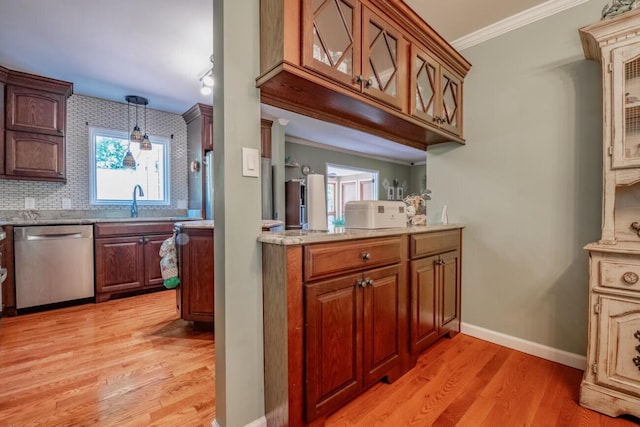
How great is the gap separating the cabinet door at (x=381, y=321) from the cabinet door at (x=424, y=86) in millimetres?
1057

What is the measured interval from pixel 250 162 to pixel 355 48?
0.78 metres

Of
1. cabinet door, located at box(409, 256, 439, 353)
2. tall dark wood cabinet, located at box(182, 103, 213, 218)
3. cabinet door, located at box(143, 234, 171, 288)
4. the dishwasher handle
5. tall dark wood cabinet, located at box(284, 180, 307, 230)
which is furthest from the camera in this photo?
tall dark wood cabinet, located at box(284, 180, 307, 230)

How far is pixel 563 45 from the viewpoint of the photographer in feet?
6.19

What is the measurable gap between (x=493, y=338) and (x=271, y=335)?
1835 millimetres

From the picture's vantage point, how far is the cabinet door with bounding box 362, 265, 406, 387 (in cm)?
150

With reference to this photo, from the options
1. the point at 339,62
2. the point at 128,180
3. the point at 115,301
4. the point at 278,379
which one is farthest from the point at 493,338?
the point at 128,180

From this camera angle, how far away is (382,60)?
5.32 ft

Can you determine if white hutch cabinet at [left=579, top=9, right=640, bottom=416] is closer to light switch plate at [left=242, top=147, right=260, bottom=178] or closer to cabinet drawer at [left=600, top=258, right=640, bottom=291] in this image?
cabinet drawer at [left=600, top=258, right=640, bottom=291]

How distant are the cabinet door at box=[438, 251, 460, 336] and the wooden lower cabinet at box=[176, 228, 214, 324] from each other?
A: 179 centimetres

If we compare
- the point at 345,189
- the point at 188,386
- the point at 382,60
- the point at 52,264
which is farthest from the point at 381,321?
the point at 345,189

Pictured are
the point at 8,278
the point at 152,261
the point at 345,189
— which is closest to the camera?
the point at 8,278

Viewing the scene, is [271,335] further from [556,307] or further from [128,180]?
[128,180]

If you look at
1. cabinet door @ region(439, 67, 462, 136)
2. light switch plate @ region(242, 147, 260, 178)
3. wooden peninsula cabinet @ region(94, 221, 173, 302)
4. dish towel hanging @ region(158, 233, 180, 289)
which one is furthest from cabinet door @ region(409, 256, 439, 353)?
wooden peninsula cabinet @ region(94, 221, 173, 302)

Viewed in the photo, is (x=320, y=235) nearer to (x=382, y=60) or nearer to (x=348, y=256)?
(x=348, y=256)
